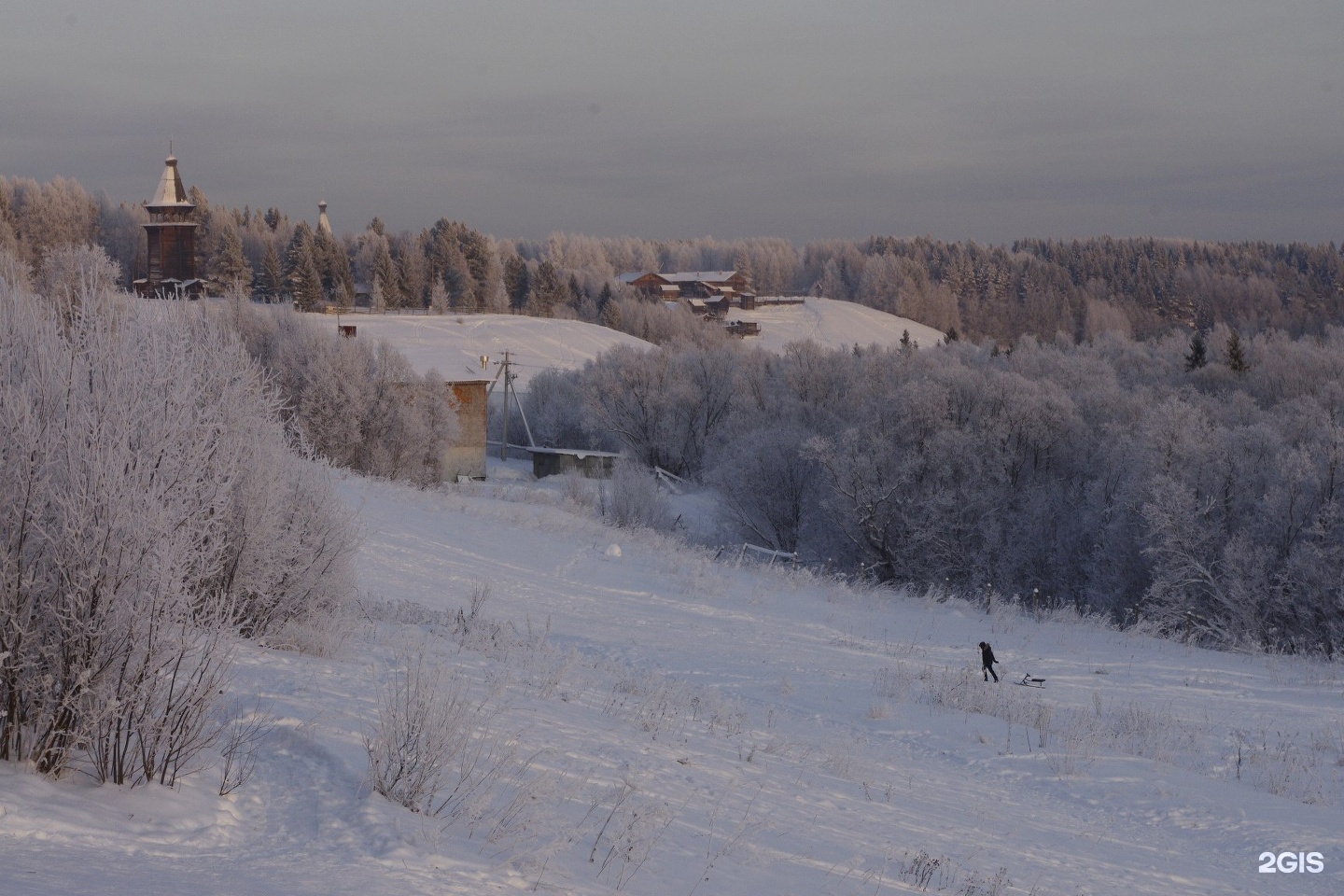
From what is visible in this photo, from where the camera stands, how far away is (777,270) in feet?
543

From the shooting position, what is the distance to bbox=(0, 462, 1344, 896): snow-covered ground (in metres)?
4.52

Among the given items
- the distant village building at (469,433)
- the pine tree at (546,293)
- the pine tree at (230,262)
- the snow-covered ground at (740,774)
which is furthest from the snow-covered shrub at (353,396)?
the pine tree at (546,293)

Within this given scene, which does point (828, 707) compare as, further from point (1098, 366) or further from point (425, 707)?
point (1098, 366)

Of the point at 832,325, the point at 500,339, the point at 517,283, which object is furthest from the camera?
the point at 832,325

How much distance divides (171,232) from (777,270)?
112m

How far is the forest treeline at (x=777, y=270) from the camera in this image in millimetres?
93375

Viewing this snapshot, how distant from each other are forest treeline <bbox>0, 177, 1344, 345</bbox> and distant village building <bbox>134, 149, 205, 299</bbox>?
3.47 m

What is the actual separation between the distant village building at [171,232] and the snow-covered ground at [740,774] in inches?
2289

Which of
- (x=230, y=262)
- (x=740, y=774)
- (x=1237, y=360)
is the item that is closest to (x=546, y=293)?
(x=230, y=262)

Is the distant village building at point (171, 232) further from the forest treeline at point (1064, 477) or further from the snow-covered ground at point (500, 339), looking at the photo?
the forest treeline at point (1064, 477)

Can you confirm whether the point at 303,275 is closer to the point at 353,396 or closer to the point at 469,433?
the point at 469,433

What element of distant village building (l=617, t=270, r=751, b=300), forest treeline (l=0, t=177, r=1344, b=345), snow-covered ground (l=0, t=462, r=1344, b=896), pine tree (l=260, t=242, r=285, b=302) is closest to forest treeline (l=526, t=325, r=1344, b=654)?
snow-covered ground (l=0, t=462, r=1344, b=896)

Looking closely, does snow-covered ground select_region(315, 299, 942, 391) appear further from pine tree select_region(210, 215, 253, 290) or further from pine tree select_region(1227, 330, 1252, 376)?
pine tree select_region(1227, 330, 1252, 376)

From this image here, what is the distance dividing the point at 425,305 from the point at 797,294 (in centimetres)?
7038
